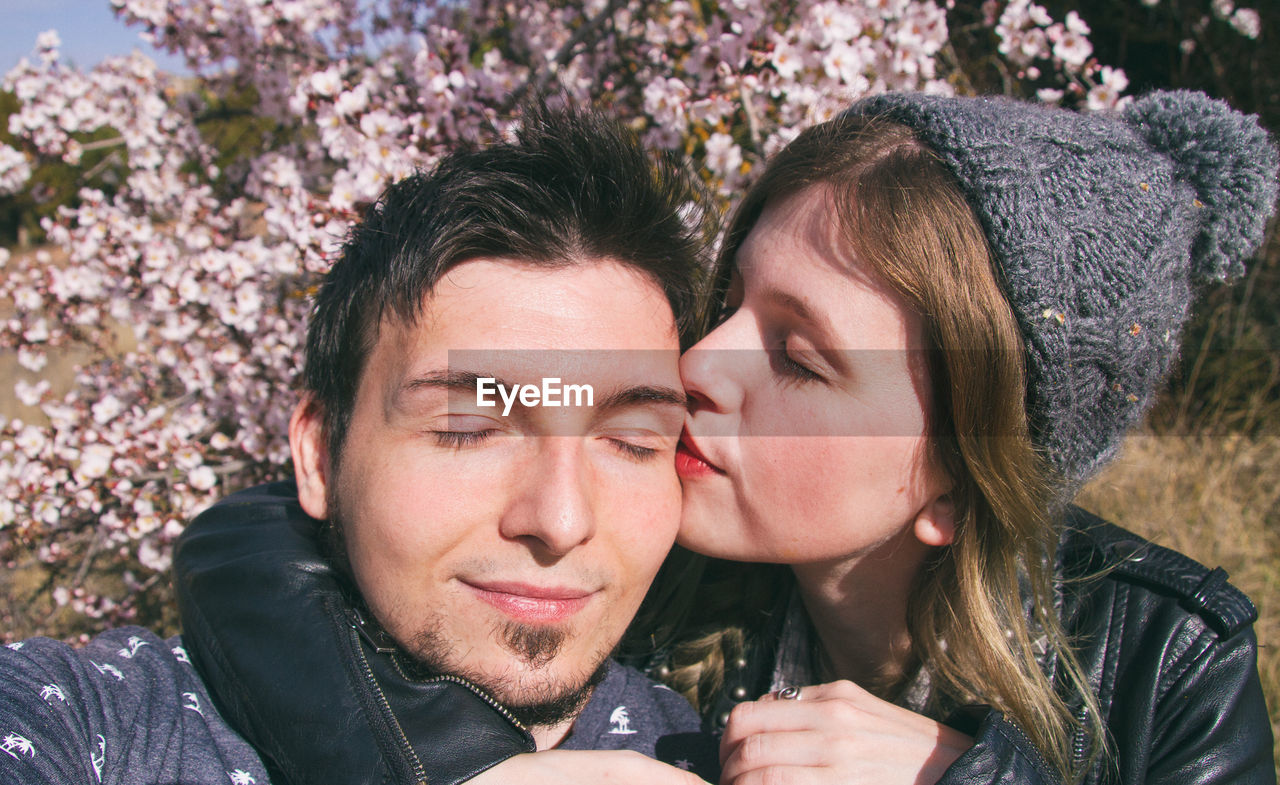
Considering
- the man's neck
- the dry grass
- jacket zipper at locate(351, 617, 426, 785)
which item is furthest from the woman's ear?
the dry grass

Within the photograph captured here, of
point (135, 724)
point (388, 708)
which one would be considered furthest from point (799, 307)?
point (135, 724)

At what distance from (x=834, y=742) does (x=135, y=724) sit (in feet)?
4.71

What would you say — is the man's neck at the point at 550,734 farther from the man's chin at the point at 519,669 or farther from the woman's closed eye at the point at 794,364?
the woman's closed eye at the point at 794,364

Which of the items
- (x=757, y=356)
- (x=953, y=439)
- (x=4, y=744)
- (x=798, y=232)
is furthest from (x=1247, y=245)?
(x=4, y=744)

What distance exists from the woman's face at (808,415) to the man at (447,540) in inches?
4.8

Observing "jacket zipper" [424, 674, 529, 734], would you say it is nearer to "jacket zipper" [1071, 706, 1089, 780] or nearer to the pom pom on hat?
"jacket zipper" [1071, 706, 1089, 780]

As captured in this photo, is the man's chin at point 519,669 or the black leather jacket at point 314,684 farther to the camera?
the man's chin at point 519,669

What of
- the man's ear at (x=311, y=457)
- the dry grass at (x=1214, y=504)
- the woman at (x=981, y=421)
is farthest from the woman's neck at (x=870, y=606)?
the dry grass at (x=1214, y=504)

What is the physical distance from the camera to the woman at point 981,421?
5.64 feet

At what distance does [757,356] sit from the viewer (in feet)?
6.48

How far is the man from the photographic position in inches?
62.4

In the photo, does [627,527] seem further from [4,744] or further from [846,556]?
[4,744]

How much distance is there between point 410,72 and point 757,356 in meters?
2.37

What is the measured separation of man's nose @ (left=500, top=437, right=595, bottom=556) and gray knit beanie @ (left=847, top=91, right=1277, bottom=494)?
997 mm
